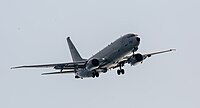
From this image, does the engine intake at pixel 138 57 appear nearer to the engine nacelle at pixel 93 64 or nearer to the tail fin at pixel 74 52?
the engine nacelle at pixel 93 64

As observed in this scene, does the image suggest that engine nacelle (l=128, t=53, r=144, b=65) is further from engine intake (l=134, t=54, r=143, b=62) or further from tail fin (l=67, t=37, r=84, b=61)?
tail fin (l=67, t=37, r=84, b=61)

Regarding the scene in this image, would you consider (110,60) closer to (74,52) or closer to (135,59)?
(135,59)

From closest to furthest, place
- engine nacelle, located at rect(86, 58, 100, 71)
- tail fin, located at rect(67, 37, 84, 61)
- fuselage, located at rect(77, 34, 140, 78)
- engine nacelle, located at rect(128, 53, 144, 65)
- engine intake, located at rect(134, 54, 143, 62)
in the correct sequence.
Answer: fuselage, located at rect(77, 34, 140, 78), engine nacelle, located at rect(86, 58, 100, 71), engine nacelle, located at rect(128, 53, 144, 65), engine intake, located at rect(134, 54, 143, 62), tail fin, located at rect(67, 37, 84, 61)

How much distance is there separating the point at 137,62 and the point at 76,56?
18.9 meters

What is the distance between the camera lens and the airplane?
8000 centimetres

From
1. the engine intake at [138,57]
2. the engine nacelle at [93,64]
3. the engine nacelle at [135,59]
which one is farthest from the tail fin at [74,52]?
the engine intake at [138,57]

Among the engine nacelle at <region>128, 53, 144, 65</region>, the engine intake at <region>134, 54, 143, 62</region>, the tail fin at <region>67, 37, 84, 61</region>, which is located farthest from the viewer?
the tail fin at <region>67, 37, 84, 61</region>

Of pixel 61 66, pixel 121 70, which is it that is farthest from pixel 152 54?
pixel 61 66

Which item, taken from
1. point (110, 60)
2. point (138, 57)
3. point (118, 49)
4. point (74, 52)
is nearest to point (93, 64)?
point (110, 60)

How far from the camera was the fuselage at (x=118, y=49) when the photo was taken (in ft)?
262

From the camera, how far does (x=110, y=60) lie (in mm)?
80625

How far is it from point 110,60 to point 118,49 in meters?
1.81

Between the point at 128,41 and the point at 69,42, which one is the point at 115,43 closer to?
the point at 128,41

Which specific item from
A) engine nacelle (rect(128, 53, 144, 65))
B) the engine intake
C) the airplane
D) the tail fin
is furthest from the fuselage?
the tail fin
